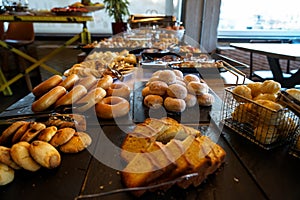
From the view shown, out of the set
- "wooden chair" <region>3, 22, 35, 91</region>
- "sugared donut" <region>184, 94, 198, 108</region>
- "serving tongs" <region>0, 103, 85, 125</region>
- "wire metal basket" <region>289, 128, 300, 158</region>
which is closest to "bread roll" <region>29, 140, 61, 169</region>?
"serving tongs" <region>0, 103, 85, 125</region>

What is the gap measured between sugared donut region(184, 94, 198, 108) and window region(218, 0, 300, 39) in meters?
2.94

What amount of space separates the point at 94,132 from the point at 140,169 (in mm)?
264

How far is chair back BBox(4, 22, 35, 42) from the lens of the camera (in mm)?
2955

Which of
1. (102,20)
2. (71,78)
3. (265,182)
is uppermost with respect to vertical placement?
(102,20)

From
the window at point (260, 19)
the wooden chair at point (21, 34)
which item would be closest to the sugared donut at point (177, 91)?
the wooden chair at point (21, 34)

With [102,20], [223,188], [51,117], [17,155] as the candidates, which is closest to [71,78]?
[51,117]

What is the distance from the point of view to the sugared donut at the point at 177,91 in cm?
76

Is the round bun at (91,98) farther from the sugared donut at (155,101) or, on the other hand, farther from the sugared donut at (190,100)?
the sugared donut at (190,100)

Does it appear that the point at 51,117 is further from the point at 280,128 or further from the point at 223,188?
the point at 280,128

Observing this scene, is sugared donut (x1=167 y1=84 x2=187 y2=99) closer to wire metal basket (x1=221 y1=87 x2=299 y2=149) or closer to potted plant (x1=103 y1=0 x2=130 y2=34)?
wire metal basket (x1=221 y1=87 x2=299 y2=149)

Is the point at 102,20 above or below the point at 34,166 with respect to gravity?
above

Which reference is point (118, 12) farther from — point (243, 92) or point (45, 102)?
point (243, 92)

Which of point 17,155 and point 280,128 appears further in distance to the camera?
point 280,128

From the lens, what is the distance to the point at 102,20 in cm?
320
